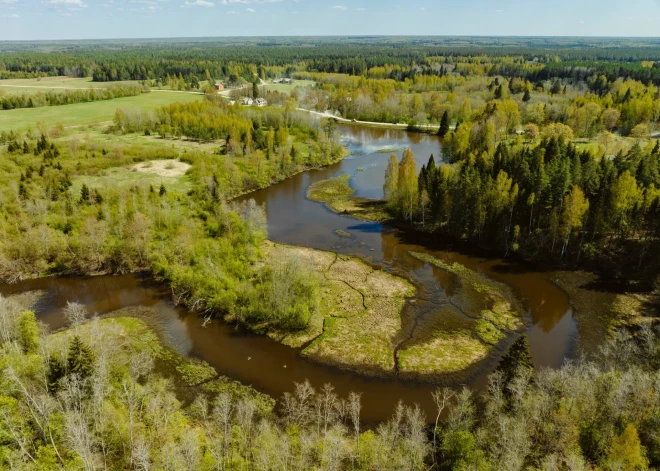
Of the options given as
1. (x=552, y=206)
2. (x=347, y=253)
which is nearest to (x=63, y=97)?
(x=347, y=253)

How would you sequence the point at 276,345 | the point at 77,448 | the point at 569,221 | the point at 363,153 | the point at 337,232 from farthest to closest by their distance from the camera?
the point at 363,153 < the point at 337,232 < the point at 569,221 < the point at 276,345 < the point at 77,448

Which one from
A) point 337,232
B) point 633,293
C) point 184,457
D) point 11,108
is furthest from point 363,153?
point 11,108

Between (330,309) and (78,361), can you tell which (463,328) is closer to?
(330,309)

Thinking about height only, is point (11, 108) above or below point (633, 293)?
above

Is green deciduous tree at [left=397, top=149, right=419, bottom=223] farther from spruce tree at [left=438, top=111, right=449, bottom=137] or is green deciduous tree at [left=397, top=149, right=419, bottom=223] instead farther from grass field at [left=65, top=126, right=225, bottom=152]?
spruce tree at [left=438, top=111, right=449, bottom=137]

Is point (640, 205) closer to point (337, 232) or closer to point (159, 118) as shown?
point (337, 232)

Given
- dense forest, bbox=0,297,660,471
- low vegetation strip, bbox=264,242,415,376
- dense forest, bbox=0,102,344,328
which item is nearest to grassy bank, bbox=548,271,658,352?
dense forest, bbox=0,297,660,471

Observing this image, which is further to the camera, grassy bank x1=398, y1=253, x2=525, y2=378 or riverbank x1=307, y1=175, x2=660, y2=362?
riverbank x1=307, y1=175, x2=660, y2=362
